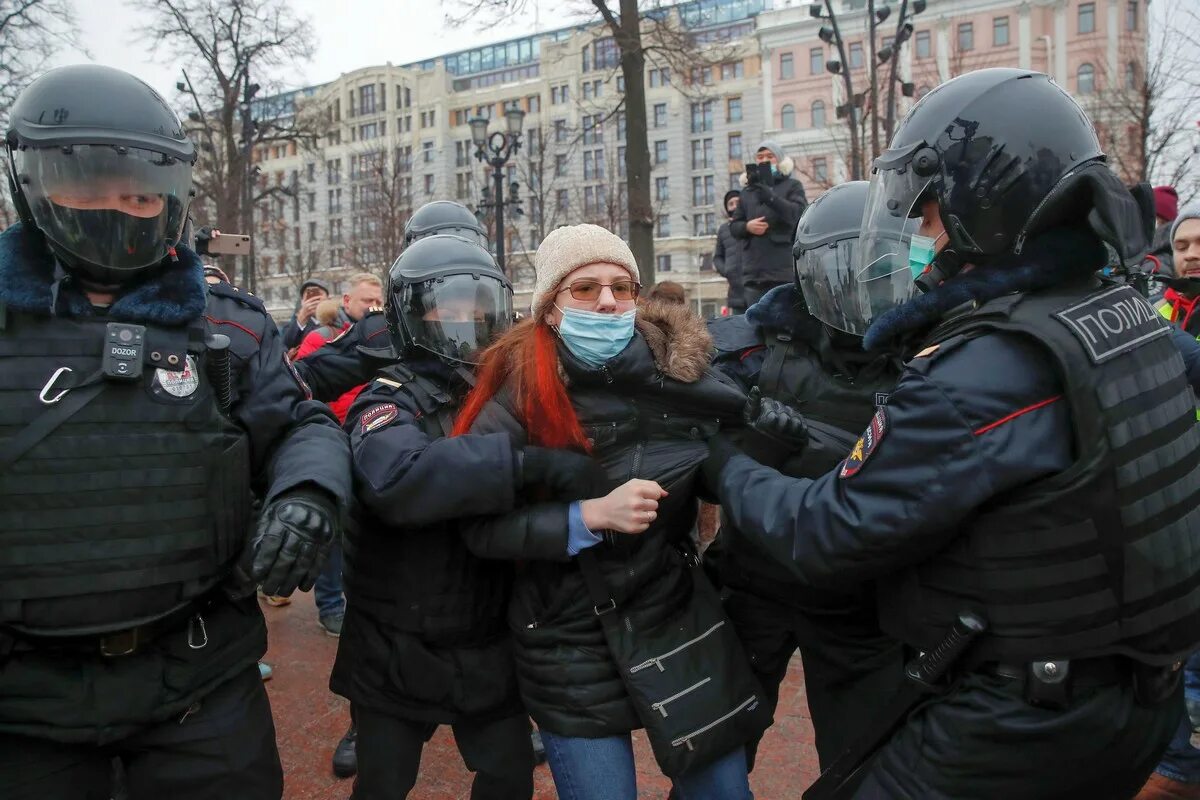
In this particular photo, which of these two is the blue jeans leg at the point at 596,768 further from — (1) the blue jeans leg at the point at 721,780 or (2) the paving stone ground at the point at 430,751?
(2) the paving stone ground at the point at 430,751

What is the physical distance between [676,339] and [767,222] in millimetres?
5126

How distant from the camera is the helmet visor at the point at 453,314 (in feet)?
9.12

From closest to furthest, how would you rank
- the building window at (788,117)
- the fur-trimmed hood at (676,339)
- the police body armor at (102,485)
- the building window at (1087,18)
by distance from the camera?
1. the police body armor at (102,485)
2. the fur-trimmed hood at (676,339)
3. the building window at (1087,18)
4. the building window at (788,117)

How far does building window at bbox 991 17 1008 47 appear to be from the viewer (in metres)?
44.7

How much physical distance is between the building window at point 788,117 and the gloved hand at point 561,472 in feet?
174

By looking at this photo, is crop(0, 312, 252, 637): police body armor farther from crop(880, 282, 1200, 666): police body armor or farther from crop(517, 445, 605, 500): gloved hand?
crop(880, 282, 1200, 666): police body armor

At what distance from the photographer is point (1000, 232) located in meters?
1.78

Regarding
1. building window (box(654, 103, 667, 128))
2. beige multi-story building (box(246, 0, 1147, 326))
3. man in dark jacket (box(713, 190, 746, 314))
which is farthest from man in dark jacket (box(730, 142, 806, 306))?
building window (box(654, 103, 667, 128))

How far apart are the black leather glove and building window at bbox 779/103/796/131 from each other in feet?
174

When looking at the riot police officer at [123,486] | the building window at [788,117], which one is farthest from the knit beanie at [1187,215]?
the building window at [788,117]

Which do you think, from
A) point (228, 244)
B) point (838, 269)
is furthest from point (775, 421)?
point (228, 244)

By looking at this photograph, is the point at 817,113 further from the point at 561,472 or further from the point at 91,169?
the point at 91,169

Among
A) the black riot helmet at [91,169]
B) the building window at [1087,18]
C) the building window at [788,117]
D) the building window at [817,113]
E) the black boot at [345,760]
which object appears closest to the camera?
the black riot helmet at [91,169]

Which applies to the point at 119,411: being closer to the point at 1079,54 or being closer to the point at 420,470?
the point at 420,470
